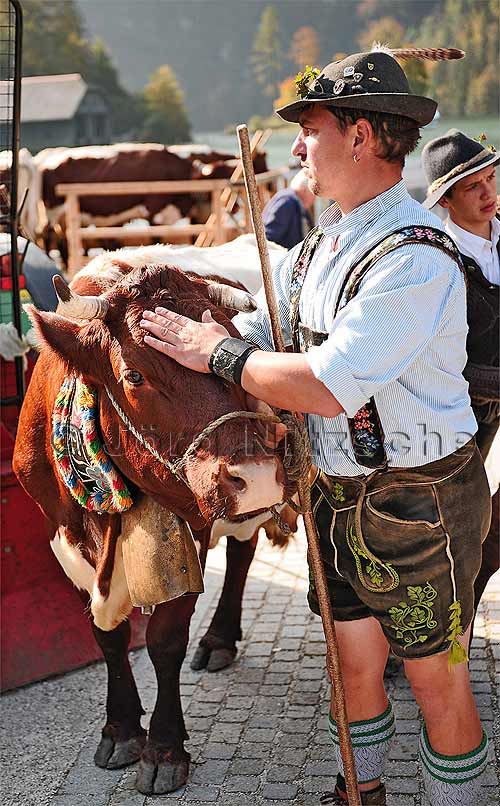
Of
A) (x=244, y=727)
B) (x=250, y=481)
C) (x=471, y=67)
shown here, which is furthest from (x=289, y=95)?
(x=471, y=67)

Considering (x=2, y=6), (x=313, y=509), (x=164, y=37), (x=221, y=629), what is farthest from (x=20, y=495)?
(x=164, y=37)

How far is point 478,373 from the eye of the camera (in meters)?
3.45

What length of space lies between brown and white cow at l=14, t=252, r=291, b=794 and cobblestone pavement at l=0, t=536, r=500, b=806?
0.15 meters

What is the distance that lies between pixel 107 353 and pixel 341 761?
1.47 metres

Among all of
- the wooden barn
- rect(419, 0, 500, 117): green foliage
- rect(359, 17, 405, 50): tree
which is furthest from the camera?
the wooden barn

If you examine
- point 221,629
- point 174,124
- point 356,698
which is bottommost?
point 174,124

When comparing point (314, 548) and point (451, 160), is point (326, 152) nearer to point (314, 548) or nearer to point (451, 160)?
point (314, 548)

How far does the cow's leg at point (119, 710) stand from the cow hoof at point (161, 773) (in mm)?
146

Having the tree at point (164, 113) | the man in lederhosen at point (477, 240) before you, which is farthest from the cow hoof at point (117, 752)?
the tree at point (164, 113)

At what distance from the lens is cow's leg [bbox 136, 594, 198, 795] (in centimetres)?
331

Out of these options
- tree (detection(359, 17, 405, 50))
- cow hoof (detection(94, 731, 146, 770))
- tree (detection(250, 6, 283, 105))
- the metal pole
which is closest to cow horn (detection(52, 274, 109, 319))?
tree (detection(359, 17, 405, 50))

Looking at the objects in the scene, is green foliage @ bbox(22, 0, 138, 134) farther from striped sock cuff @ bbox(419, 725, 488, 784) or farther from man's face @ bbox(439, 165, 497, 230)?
striped sock cuff @ bbox(419, 725, 488, 784)

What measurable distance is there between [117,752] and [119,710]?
151 mm

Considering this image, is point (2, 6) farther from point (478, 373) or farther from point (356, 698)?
point (356, 698)
